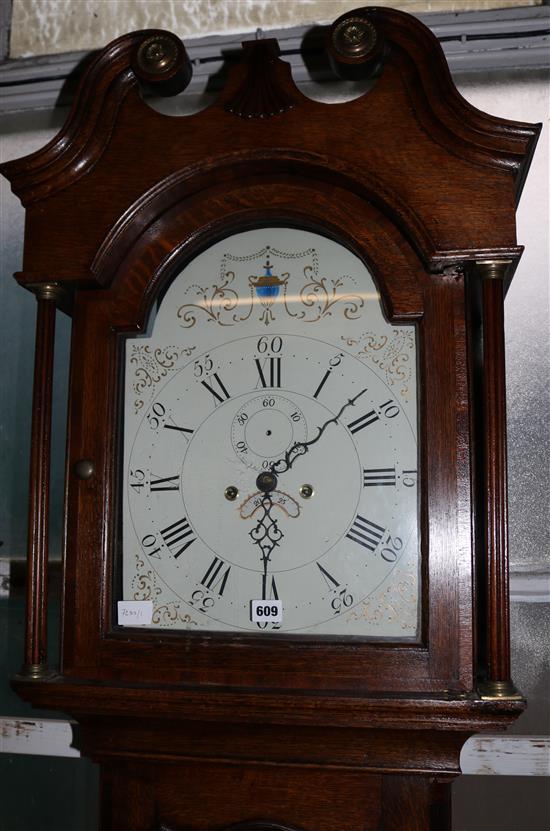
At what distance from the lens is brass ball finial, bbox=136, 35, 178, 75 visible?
952 mm

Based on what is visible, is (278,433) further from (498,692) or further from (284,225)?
(498,692)

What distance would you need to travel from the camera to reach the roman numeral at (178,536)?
0.94 meters

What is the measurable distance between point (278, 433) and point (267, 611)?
0.65ft

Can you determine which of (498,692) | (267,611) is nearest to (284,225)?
(267,611)

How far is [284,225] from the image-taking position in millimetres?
985

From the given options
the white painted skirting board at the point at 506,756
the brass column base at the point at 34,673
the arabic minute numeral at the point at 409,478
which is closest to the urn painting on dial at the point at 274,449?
the arabic minute numeral at the point at 409,478

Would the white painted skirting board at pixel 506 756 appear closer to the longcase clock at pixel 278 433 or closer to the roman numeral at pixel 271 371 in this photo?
the longcase clock at pixel 278 433

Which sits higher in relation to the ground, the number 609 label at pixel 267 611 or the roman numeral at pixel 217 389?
the roman numeral at pixel 217 389

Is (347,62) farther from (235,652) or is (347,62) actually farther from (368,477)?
(235,652)

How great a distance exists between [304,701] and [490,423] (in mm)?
350

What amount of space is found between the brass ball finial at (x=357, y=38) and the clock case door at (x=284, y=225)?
0.01 meters

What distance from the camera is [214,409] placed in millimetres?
957

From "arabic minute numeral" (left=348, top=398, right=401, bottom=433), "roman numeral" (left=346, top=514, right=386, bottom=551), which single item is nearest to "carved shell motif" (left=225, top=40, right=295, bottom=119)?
"arabic minute numeral" (left=348, top=398, right=401, bottom=433)

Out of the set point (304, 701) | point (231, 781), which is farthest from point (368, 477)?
point (231, 781)
